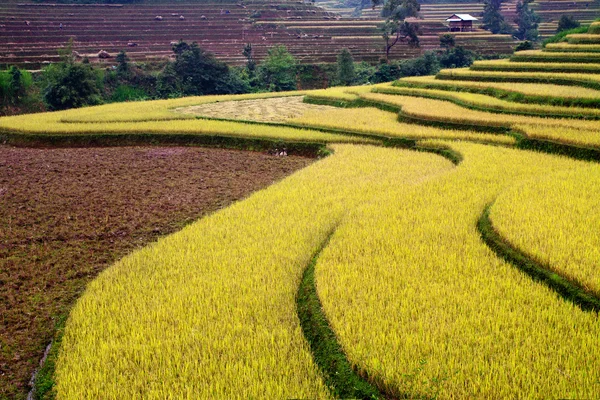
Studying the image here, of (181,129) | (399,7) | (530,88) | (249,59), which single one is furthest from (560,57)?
(399,7)

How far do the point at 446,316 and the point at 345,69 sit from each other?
983 inches

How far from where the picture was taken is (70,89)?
19.4 metres

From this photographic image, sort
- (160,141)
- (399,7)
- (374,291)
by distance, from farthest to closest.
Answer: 1. (399,7)
2. (160,141)
3. (374,291)

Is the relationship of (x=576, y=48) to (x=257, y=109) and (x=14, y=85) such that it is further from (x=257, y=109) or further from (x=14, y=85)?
(x=14, y=85)

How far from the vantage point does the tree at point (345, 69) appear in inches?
1057

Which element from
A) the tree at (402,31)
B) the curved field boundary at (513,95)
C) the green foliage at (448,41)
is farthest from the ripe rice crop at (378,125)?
the green foliage at (448,41)

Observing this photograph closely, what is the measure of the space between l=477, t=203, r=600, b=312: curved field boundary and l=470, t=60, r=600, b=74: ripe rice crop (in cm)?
1132

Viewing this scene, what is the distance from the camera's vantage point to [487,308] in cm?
347

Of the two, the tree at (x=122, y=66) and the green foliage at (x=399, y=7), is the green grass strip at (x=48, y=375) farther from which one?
the green foliage at (x=399, y=7)

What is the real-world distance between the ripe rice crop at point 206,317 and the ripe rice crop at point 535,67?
11.4 m

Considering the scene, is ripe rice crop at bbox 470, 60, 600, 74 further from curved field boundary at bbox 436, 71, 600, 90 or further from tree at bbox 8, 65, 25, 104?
tree at bbox 8, 65, 25, 104

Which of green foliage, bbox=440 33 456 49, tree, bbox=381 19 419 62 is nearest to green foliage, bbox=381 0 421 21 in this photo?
tree, bbox=381 19 419 62

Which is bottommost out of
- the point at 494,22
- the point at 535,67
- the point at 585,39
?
the point at 535,67

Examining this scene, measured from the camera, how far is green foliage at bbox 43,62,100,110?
19.3 metres
